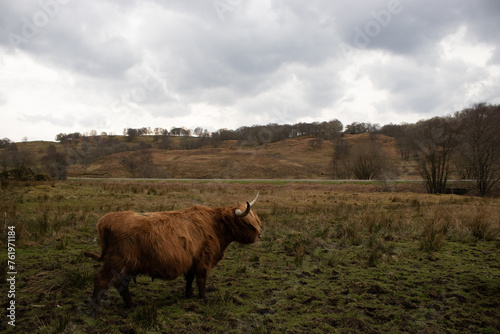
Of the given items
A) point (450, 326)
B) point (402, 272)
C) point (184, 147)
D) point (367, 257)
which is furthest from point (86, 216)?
point (184, 147)

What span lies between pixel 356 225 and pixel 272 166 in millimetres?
56338

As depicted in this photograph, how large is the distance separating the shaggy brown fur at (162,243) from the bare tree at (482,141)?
30607mm

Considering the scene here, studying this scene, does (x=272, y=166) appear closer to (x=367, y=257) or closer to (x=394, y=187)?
(x=394, y=187)

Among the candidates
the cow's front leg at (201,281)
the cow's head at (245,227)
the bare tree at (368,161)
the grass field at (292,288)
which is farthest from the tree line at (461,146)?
the cow's front leg at (201,281)

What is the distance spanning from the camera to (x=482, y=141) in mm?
27016

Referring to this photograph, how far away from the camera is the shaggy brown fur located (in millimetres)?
3881

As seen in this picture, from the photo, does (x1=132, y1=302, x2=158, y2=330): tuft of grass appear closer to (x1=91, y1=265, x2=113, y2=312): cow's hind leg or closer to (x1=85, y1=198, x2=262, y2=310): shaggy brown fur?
(x1=85, y1=198, x2=262, y2=310): shaggy brown fur

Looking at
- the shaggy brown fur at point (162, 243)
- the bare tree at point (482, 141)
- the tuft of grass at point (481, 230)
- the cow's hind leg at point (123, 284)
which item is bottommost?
the tuft of grass at point (481, 230)

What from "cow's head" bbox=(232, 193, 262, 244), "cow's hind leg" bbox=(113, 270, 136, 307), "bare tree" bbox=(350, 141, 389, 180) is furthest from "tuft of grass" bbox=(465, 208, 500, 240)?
"bare tree" bbox=(350, 141, 389, 180)

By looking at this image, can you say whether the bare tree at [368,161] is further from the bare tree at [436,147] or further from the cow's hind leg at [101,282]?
the cow's hind leg at [101,282]

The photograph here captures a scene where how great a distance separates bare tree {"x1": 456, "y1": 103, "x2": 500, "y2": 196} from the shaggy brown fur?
100 feet

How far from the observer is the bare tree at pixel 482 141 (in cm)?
2655

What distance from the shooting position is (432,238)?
739cm

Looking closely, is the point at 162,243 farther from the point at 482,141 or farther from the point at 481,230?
the point at 482,141
